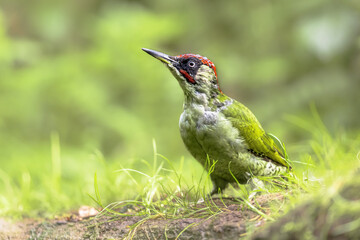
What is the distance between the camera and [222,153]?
3330 millimetres

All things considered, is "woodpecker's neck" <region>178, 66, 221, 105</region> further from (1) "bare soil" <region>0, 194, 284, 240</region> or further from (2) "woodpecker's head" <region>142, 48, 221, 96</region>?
(1) "bare soil" <region>0, 194, 284, 240</region>

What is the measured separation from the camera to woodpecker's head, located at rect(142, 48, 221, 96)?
3.55 meters

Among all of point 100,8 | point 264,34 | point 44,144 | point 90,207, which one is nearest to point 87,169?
point 44,144

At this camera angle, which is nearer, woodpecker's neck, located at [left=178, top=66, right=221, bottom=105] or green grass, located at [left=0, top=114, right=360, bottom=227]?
green grass, located at [left=0, top=114, right=360, bottom=227]

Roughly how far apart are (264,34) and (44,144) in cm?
353

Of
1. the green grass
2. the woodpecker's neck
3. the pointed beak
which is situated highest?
the pointed beak

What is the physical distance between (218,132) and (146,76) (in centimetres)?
364

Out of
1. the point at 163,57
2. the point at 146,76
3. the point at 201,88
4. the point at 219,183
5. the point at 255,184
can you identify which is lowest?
the point at 146,76

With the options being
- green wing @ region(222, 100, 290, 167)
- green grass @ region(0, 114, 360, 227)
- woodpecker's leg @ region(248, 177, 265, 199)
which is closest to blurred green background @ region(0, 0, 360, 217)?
green grass @ region(0, 114, 360, 227)

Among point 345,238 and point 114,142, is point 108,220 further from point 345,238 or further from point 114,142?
point 114,142

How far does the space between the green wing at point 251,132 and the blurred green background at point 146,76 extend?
1438mm

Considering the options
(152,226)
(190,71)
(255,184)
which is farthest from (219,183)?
(152,226)

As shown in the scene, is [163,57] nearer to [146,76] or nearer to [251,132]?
[251,132]

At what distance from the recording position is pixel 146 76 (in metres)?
6.85
